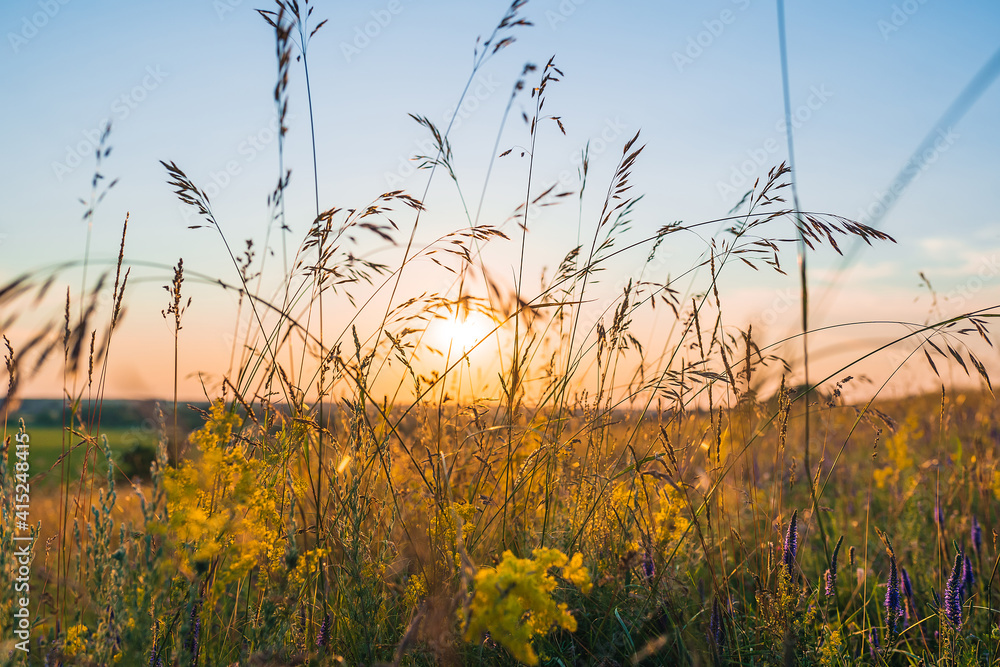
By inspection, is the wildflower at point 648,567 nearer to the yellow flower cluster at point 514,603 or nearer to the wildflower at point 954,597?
the wildflower at point 954,597

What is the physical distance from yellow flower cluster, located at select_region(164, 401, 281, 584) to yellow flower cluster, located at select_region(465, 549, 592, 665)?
1.92 feet

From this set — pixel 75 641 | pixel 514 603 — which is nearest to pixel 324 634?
pixel 75 641

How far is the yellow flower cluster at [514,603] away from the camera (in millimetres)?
1073

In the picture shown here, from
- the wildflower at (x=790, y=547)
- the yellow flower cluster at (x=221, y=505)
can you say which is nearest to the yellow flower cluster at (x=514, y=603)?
the yellow flower cluster at (x=221, y=505)

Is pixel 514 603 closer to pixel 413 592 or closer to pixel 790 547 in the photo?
pixel 413 592

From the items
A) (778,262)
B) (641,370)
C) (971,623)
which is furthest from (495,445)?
(971,623)

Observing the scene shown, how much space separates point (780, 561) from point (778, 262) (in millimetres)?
1088

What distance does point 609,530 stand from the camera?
2432mm

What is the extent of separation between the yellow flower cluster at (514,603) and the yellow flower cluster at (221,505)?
1.92 ft

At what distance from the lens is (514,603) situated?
1090mm

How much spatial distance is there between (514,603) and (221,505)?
3.69 feet

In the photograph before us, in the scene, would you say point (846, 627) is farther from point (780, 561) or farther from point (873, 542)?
point (873, 542)

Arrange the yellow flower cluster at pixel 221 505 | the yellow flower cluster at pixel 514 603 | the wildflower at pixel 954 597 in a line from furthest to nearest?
the wildflower at pixel 954 597 → the yellow flower cluster at pixel 221 505 → the yellow flower cluster at pixel 514 603

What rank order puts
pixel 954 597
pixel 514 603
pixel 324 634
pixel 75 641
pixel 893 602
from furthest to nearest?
pixel 893 602
pixel 954 597
pixel 324 634
pixel 75 641
pixel 514 603
